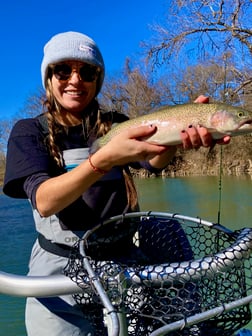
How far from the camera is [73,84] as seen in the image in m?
1.64

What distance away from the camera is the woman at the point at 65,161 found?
150cm

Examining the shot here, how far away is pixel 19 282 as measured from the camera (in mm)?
1158

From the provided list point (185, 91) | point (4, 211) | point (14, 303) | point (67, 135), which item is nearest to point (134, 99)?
point (185, 91)

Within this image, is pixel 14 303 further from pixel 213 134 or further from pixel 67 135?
pixel 213 134

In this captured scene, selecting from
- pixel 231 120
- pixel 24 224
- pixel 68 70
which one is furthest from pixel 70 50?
pixel 24 224

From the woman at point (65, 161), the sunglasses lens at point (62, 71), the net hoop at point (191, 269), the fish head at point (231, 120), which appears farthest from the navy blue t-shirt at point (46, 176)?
the net hoop at point (191, 269)

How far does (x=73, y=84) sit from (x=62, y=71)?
0.08 m

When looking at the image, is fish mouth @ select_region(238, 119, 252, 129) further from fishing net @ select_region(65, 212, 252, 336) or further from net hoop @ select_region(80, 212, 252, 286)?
net hoop @ select_region(80, 212, 252, 286)

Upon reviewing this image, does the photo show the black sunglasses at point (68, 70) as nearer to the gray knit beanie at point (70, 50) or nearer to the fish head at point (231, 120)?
the gray knit beanie at point (70, 50)

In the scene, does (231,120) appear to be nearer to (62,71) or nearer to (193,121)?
(193,121)

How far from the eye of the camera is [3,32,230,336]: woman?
1.50m

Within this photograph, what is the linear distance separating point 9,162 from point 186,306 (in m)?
0.84

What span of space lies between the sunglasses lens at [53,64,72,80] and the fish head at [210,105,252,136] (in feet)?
2.12

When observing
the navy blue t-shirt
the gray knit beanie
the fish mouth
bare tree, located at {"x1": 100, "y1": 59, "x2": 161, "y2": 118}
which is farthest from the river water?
bare tree, located at {"x1": 100, "y1": 59, "x2": 161, "y2": 118}
